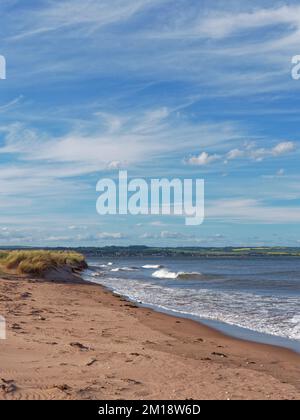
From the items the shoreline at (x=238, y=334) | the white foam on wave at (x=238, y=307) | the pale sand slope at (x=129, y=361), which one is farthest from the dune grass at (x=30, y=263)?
the pale sand slope at (x=129, y=361)

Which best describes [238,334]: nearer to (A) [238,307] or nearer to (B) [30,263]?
(A) [238,307]

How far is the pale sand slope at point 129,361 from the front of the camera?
7.00 m

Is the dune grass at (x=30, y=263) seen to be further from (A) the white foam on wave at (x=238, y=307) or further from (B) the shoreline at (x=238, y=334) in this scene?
(B) the shoreline at (x=238, y=334)

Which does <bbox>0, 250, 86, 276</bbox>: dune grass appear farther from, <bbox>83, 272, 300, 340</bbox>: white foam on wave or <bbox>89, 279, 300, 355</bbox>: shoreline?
<bbox>89, 279, 300, 355</bbox>: shoreline

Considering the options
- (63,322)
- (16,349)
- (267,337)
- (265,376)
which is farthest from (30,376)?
(267,337)

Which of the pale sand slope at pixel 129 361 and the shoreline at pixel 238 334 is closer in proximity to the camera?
the pale sand slope at pixel 129 361

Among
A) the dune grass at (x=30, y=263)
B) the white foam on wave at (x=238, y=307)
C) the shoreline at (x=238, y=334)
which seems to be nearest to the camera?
the shoreline at (x=238, y=334)

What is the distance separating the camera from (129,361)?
8789 millimetres

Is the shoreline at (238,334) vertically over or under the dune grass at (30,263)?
under

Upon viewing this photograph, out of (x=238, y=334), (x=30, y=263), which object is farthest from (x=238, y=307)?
(x=30, y=263)

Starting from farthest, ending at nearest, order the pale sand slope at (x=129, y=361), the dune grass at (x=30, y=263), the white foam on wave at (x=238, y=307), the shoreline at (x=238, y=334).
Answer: the dune grass at (x=30, y=263) → the white foam on wave at (x=238, y=307) → the shoreline at (x=238, y=334) → the pale sand slope at (x=129, y=361)

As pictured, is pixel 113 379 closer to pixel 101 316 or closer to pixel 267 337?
pixel 267 337

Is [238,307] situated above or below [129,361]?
below

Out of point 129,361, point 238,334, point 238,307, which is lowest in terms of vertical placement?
point 238,307
